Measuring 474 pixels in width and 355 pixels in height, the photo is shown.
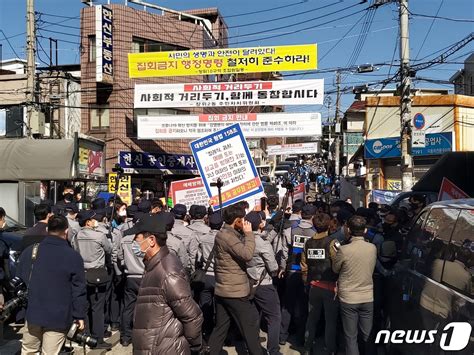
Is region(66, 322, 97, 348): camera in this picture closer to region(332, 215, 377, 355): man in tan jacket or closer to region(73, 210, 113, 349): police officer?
region(73, 210, 113, 349): police officer

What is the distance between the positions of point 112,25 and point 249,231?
18842 millimetres

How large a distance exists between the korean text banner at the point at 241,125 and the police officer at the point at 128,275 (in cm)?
973

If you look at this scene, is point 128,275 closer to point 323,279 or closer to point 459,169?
point 323,279

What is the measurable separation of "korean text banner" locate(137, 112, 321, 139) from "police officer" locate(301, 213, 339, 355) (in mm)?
10377

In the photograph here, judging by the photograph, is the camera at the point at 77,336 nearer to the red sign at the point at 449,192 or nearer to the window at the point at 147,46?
the red sign at the point at 449,192

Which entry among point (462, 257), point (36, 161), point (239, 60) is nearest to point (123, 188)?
point (36, 161)

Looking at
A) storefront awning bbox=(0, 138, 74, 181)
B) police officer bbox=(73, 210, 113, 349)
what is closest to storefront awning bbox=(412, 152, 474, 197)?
police officer bbox=(73, 210, 113, 349)

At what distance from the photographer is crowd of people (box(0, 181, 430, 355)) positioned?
10.6 ft

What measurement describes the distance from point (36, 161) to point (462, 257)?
10.6 meters

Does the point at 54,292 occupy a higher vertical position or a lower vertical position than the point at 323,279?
higher

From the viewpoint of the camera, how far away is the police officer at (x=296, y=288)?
240 inches

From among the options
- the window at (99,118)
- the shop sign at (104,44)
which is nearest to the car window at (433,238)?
the shop sign at (104,44)

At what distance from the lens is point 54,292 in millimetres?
4035

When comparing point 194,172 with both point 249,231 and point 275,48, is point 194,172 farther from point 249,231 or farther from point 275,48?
point 249,231
